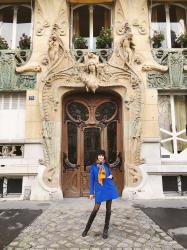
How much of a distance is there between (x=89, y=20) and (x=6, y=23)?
3.19 meters

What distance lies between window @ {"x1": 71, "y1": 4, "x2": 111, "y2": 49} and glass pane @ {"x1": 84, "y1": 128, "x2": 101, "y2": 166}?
3312mm

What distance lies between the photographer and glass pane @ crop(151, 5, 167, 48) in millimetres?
9805

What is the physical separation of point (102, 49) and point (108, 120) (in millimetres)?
2539

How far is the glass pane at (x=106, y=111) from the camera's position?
9.22 metres

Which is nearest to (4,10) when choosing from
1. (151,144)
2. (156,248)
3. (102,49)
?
(102,49)

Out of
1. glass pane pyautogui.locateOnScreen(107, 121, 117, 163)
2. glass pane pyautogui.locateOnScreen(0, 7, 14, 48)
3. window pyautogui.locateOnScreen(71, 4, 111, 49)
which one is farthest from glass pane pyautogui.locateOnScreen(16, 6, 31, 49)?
glass pane pyautogui.locateOnScreen(107, 121, 117, 163)

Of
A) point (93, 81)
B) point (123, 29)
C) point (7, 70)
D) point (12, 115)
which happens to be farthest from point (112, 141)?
point (7, 70)

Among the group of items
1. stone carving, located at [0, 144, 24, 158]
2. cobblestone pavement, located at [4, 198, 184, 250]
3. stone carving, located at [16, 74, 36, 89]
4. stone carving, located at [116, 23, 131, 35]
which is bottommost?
cobblestone pavement, located at [4, 198, 184, 250]

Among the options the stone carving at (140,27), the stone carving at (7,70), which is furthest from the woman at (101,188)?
A: the stone carving at (140,27)

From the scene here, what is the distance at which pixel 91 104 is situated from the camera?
9.30 metres

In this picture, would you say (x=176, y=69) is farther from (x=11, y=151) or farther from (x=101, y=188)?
(x=11, y=151)

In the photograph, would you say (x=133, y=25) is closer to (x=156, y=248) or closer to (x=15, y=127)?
(x=15, y=127)

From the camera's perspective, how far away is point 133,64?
9023mm

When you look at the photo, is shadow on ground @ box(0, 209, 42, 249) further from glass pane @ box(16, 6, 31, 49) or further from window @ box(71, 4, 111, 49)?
window @ box(71, 4, 111, 49)
